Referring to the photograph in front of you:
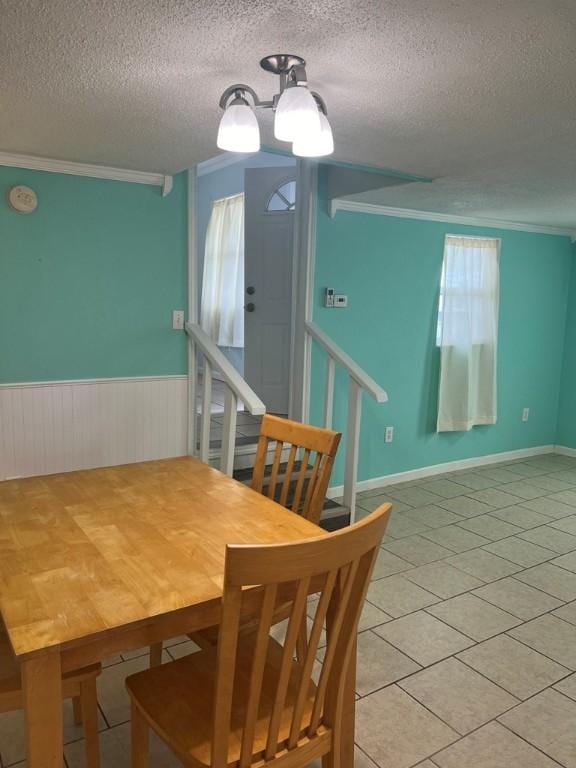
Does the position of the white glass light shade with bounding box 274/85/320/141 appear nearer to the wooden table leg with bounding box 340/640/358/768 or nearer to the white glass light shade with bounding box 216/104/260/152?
the white glass light shade with bounding box 216/104/260/152

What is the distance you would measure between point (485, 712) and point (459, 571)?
1097 millimetres

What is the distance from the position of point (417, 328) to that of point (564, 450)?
7.81ft

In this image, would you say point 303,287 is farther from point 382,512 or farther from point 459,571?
point 382,512

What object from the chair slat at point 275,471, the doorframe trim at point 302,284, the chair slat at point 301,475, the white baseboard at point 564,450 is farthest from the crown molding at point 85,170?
the white baseboard at point 564,450

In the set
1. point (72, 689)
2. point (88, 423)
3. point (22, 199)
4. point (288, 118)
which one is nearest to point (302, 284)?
point (88, 423)

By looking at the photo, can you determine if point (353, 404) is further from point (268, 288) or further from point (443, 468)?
point (443, 468)

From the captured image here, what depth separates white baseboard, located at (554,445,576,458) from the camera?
18.2 ft

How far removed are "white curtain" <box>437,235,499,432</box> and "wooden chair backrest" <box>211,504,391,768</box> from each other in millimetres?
3516

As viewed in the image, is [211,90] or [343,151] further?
[343,151]

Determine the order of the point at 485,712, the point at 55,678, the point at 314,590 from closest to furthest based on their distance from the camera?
1. the point at 55,678
2. the point at 314,590
3. the point at 485,712

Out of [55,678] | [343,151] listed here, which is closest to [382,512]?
[55,678]

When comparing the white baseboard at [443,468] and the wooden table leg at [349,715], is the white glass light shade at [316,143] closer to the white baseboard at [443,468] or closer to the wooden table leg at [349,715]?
the wooden table leg at [349,715]

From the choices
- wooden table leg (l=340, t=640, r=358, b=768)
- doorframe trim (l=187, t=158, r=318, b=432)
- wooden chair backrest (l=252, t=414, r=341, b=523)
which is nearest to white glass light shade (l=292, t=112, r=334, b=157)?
wooden chair backrest (l=252, t=414, r=341, b=523)

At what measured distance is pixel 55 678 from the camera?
109 centimetres
